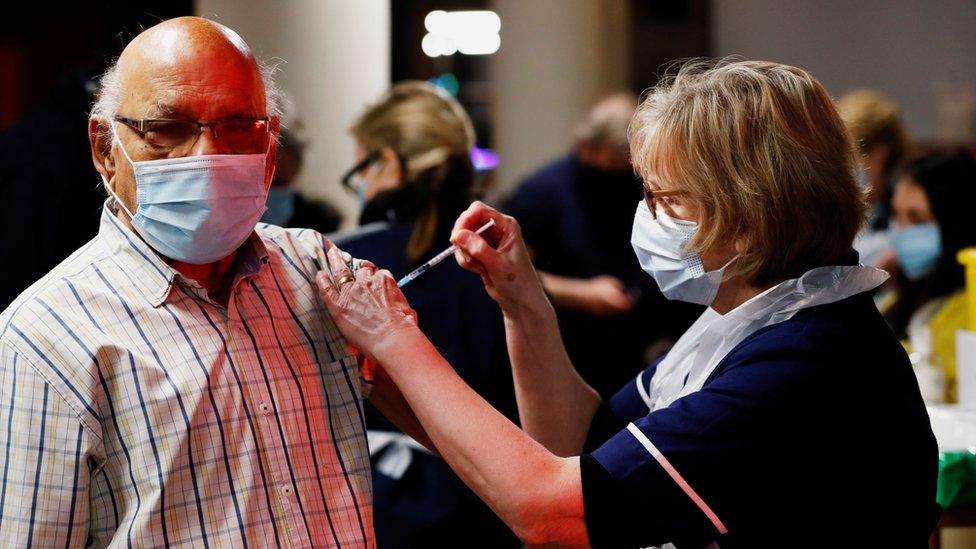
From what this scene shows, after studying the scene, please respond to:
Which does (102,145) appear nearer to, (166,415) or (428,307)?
(166,415)

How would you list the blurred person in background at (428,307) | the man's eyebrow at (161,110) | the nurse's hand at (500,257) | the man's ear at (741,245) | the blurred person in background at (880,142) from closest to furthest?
the man's eyebrow at (161,110)
the man's ear at (741,245)
the nurse's hand at (500,257)
the blurred person in background at (428,307)
the blurred person in background at (880,142)

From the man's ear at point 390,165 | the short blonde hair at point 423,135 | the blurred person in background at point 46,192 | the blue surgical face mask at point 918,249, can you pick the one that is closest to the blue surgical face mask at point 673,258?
the short blonde hair at point 423,135

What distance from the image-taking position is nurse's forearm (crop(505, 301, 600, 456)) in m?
1.94

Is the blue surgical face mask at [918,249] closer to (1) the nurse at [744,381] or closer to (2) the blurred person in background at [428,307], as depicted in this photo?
(2) the blurred person in background at [428,307]

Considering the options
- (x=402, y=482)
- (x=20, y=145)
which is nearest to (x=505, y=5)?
(x=20, y=145)

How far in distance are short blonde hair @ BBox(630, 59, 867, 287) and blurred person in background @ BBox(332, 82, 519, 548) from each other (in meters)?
1.02

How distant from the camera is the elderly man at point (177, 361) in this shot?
4.33 ft

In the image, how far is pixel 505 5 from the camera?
21.4 ft

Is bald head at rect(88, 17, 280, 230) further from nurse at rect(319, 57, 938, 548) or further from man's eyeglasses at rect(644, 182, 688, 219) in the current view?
man's eyeglasses at rect(644, 182, 688, 219)

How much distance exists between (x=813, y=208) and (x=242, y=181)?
0.79 m

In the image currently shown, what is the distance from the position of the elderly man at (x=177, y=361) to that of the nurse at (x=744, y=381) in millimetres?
138

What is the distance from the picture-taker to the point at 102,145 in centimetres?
150

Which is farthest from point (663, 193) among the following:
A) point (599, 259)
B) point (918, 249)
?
point (599, 259)

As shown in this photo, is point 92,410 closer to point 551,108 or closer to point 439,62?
point 551,108
